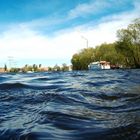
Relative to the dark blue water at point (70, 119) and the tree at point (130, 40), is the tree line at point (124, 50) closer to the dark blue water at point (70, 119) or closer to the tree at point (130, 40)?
the tree at point (130, 40)

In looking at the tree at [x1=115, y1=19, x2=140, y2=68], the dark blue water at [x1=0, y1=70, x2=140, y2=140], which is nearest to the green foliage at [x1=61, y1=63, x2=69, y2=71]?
the tree at [x1=115, y1=19, x2=140, y2=68]

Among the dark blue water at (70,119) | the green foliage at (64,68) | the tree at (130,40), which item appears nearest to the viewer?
A: the dark blue water at (70,119)

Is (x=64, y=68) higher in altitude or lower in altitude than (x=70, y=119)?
lower

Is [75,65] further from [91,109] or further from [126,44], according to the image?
[91,109]

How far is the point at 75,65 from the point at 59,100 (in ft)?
400

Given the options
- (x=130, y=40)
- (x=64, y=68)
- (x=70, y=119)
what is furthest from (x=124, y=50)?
(x=64, y=68)

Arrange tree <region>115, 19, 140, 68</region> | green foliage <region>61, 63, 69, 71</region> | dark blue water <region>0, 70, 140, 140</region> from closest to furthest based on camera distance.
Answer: dark blue water <region>0, 70, 140, 140</region>, tree <region>115, 19, 140, 68</region>, green foliage <region>61, 63, 69, 71</region>

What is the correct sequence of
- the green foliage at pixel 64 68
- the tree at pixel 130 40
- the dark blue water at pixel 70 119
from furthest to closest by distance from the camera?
1. the green foliage at pixel 64 68
2. the tree at pixel 130 40
3. the dark blue water at pixel 70 119

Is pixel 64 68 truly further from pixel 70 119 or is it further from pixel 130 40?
pixel 70 119

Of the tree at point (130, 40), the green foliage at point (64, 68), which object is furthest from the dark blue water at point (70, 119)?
the green foliage at point (64, 68)

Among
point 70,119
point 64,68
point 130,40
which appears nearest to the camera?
point 70,119

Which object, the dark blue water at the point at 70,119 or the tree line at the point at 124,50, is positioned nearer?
the dark blue water at the point at 70,119

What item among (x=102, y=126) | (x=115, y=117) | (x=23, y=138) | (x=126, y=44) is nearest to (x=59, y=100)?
(x=115, y=117)

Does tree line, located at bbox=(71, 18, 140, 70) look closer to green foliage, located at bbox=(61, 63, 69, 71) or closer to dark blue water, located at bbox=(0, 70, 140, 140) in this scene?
green foliage, located at bbox=(61, 63, 69, 71)
